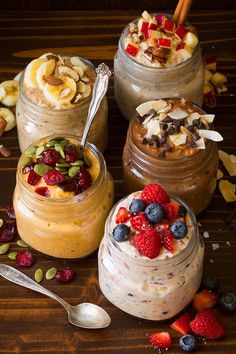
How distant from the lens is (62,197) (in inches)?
72.8

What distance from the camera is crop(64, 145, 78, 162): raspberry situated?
1887 millimetres

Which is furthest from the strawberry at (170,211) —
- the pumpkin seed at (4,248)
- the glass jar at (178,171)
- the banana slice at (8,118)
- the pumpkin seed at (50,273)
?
the banana slice at (8,118)

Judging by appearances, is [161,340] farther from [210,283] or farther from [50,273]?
[50,273]

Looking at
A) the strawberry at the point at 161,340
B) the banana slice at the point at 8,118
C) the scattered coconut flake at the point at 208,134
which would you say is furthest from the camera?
the banana slice at the point at 8,118

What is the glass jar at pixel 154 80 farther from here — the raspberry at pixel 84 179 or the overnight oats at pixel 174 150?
the raspberry at pixel 84 179

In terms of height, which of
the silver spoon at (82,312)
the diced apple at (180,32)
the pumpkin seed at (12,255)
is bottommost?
the silver spoon at (82,312)

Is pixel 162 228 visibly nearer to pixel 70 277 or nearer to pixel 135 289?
pixel 135 289

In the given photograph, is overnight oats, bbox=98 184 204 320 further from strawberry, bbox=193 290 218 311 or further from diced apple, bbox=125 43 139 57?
diced apple, bbox=125 43 139 57

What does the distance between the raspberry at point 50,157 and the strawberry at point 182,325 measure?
0.47 m

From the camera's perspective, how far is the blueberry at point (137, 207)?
1.77 m

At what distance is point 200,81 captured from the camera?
217 cm

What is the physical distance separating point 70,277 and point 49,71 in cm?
53

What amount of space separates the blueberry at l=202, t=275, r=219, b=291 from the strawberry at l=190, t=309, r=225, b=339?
10 cm

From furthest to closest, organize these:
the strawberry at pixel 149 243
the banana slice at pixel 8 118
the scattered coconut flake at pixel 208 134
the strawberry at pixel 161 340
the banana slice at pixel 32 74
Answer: the banana slice at pixel 8 118
the banana slice at pixel 32 74
the scattered coconut flake at pixel 208 134
the strawberry at pixel 161 340
the strawberry at pixel 149 243
